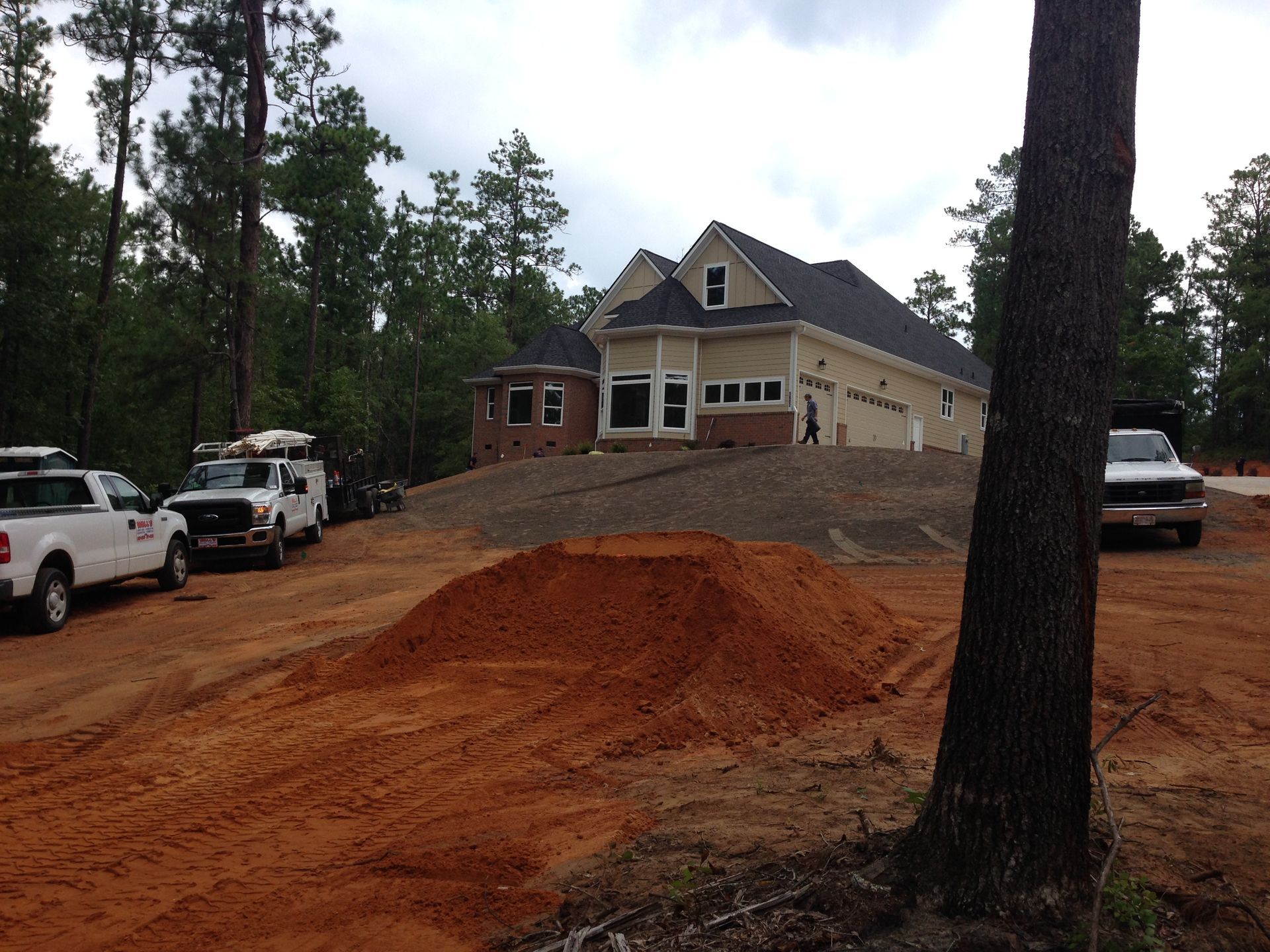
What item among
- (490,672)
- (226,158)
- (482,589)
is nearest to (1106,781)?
(490,672)

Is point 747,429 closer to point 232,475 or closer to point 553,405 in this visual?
point 553,405

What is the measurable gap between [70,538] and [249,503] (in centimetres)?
498

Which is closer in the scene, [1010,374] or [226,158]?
[1010,374]

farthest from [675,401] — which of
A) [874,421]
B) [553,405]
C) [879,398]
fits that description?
[879,398]

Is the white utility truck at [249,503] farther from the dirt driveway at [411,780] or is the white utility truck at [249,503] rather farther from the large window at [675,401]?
the large window at [675,401]

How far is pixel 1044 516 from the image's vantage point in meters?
3.57

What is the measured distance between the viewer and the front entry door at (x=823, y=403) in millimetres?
29734

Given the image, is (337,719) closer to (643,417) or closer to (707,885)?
(707,885)

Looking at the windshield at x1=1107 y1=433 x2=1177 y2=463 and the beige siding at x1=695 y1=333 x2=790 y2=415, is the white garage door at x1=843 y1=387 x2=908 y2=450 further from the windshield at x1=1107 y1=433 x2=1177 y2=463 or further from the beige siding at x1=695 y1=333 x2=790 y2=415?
the windshield at x1=1107 y1=433 x2=1177 y2=463

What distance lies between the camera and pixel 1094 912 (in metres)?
3.01

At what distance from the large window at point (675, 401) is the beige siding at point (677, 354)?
0.23m

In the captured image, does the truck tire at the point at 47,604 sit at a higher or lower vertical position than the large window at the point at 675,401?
lower

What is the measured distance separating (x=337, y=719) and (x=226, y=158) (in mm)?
21320

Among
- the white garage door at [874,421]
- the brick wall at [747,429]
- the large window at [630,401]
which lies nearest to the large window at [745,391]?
the brick wall at [747,429]
